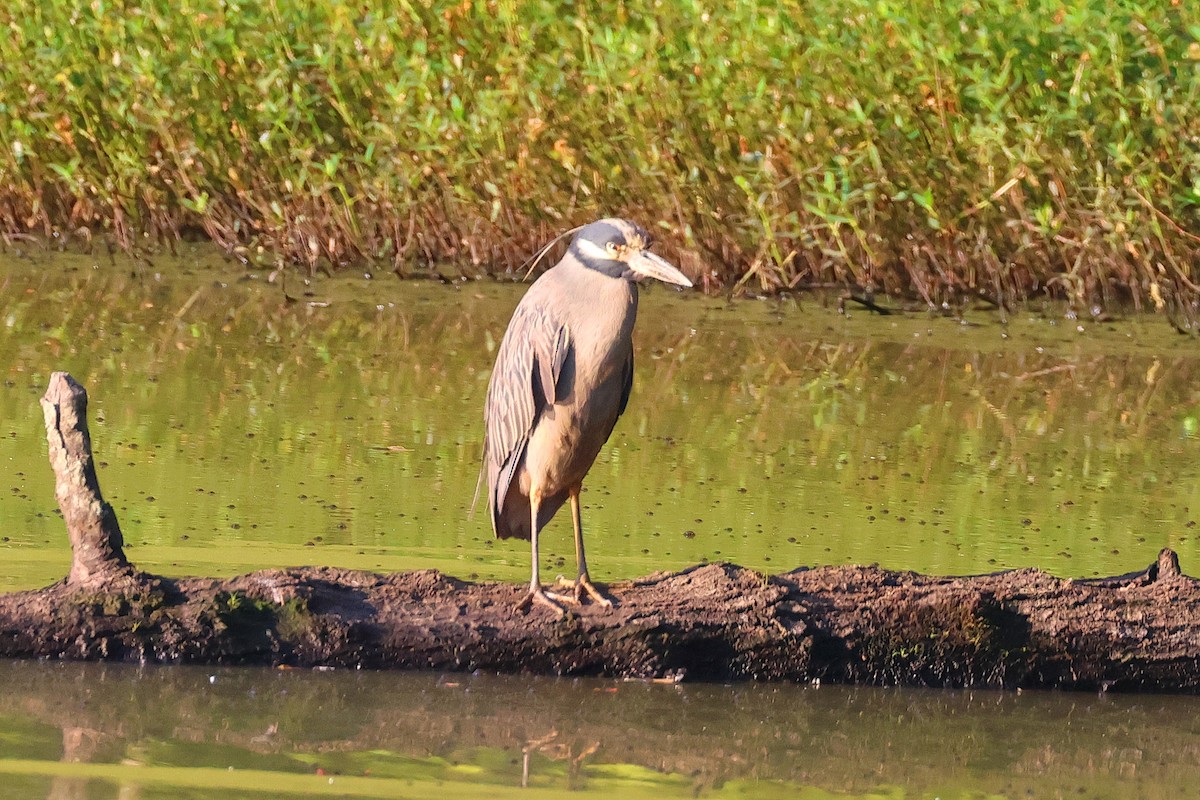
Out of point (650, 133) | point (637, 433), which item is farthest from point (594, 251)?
point (650, 133)

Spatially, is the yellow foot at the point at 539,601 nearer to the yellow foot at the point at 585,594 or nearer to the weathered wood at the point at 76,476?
the yellow foot at the point at 585,594

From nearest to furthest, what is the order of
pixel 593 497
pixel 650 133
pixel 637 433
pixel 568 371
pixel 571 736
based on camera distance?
pixel 571 736
pixel 568 371
pixel 593 497
pixel 637 433
pixel 650 133

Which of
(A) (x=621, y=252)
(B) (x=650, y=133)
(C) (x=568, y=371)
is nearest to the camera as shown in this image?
(A) (x=621, y=252)

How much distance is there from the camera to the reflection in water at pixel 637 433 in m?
4.41

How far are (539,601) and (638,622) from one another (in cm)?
18

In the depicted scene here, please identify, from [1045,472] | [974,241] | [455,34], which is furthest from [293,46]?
[1045,472]

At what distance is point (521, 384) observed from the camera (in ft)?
11.5

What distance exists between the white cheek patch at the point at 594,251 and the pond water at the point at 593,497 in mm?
740

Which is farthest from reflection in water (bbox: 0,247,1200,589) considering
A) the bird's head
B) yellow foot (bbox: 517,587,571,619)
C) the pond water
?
the bird's head

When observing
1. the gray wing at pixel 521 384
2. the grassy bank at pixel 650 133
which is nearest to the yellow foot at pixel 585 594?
the gray wing at pixel 521 384

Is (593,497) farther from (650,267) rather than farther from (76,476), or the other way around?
(76,476)

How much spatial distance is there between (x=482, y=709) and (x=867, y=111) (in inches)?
176

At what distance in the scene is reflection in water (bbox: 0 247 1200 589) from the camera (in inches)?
173

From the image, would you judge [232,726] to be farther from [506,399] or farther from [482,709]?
[506,399]
